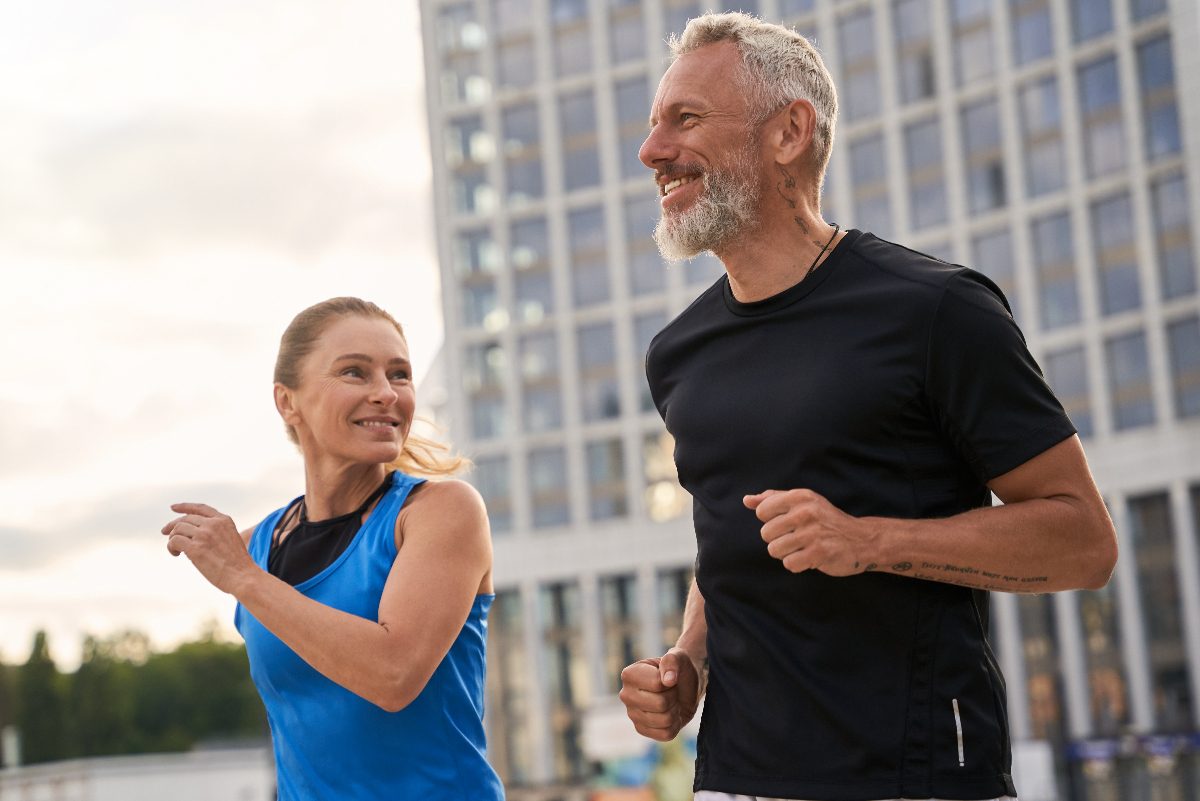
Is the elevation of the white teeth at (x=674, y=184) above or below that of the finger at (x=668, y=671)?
above

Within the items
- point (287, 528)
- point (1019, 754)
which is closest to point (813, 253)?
point (287, 528)

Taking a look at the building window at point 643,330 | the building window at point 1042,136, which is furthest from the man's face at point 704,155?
the building window at point 643,330

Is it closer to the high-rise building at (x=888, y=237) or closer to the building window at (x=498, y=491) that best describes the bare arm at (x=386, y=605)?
the high-rise building at (x=888, y=237)

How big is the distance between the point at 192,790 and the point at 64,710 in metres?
54.0

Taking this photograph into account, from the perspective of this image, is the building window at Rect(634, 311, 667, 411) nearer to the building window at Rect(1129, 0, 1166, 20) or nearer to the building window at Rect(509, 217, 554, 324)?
the building window at Rect(509, 217, 554, 324)

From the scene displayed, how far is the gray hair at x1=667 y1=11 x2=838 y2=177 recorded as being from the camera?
11.6 feet

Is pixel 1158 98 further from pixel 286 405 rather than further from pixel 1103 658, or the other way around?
pixel 286 405

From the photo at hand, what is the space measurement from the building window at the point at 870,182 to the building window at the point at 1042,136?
5.83 m

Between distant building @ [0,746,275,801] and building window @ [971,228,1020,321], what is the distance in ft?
101

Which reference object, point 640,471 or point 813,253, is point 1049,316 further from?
point 813,253

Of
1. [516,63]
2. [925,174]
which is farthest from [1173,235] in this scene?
[516,63]

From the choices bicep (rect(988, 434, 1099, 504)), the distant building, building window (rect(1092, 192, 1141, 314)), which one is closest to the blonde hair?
bicep (rect(988, 434, 1099, 504))

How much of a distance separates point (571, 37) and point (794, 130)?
6824cm

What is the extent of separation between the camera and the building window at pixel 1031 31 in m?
56.4
